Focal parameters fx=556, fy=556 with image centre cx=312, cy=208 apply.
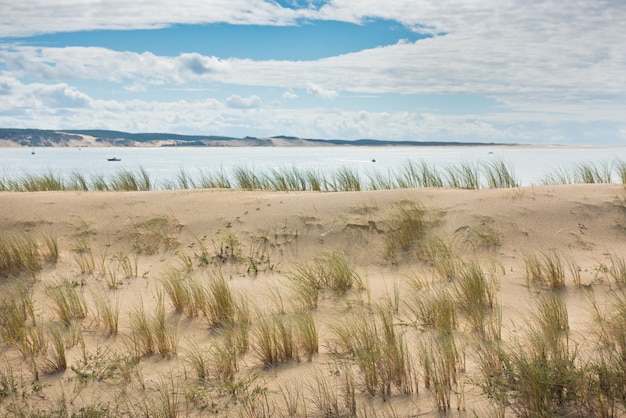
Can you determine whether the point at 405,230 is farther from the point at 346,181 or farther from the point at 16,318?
the point at 16,318

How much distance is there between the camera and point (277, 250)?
24.8ft

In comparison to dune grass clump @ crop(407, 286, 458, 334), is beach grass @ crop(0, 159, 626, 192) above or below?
above

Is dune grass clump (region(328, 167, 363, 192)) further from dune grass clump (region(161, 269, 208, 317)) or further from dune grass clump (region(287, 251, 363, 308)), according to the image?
dune grass clump (region(161, 269, 208, 317))

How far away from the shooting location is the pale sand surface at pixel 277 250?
4.15 meters

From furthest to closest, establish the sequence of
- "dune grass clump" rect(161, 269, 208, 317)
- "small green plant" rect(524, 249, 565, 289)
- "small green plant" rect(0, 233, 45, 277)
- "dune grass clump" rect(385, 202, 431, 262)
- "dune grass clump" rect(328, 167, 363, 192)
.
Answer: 1. "dune grass clump" rect(328, 167, 363, 192)
2. "dune grass clump" rect(385, 202, 431, 262)
3. "small green plant" rect(0, 233, 45, 277)
4. "small green plant" rect(524, 249, 565, 289)
5. "dune grass clump" rect(161, 269, 208, 317)

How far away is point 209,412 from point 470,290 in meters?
2.90

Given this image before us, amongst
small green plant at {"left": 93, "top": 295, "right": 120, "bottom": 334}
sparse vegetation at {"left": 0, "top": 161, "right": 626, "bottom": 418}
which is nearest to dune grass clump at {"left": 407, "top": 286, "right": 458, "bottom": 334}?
sparse vegetation at {"left": 0, "top": 161, "right": 626, "bottom": 418}

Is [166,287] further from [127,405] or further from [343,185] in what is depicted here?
[343,185]

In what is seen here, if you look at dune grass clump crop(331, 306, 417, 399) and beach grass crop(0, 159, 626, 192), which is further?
beach grass crop(0, 159, 626, 192)

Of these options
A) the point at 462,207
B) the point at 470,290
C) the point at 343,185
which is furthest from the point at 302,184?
the point at 470,290

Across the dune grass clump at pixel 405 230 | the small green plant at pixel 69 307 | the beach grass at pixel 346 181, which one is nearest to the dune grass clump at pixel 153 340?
the small green plant at pixel 69 307

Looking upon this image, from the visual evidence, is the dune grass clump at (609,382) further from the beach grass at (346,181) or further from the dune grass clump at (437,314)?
the beach grass at (346,181)

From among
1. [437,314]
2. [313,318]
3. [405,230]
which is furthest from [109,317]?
[405,230]

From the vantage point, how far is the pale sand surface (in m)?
4.15
